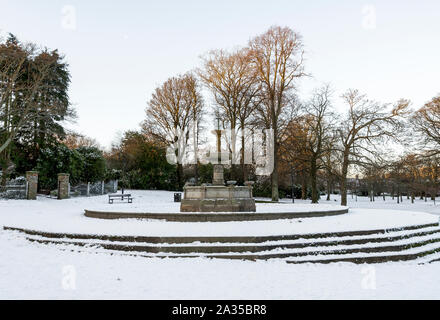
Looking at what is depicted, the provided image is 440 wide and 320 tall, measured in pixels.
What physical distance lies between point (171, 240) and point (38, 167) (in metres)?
22.7

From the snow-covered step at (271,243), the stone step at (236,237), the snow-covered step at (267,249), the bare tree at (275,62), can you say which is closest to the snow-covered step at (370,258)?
the snow-covered step at (267,249)

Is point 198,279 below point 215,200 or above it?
below

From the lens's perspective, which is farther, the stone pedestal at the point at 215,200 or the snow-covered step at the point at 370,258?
the stone pedestal at the point at 215,200

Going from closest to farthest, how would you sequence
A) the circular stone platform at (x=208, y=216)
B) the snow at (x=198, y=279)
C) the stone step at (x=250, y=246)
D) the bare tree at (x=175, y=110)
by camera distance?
the snow at (x=198, y=279) → the stone step at (x=250, y=246) → the circular stone platform at (x=208, y=216) → the bare tree at (x=175, y=110)

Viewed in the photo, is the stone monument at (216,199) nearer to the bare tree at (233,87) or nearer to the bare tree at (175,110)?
the bare tree at (233,87)

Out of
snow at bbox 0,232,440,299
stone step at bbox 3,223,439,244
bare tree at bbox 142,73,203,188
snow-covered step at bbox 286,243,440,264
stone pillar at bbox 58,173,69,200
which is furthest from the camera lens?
bare tree at bbox 142,73,203,188

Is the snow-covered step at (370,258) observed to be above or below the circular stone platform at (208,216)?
below

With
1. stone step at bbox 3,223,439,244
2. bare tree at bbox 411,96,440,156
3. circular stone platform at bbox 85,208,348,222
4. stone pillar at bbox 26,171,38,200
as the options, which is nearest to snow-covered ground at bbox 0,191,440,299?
stone step at bbox 3,223,439,244

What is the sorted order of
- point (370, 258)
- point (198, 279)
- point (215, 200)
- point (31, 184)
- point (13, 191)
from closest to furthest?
point (198, 279) < point (370, 258) < point (215, 200) < point (13, 191) < point (31, 184)

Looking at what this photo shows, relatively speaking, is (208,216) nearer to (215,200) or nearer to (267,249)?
(215,200)

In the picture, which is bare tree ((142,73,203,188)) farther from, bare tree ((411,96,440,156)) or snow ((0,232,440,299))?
snow ((0,232,440,299))

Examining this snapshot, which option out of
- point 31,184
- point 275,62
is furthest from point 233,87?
point 31,184

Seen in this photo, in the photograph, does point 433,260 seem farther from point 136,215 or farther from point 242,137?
point 242,137
